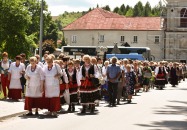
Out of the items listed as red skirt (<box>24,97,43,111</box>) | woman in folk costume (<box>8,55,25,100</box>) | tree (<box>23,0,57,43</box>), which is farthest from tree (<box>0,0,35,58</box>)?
red skirt (<box>24,97,43,111</box>)

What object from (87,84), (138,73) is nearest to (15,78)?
(87,84)

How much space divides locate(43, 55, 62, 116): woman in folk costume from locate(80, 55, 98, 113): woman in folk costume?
1549 mm

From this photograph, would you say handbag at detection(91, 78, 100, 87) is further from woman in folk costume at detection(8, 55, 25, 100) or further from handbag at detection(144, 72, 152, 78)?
handbag at detection(144, 72, 152, 78)

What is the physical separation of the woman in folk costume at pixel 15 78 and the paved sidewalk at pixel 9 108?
2.15 ft

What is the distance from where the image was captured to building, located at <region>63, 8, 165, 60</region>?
310ft

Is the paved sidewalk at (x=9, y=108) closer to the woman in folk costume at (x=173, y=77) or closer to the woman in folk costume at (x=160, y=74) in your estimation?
the woman in folk costume at (x=160, y=74)

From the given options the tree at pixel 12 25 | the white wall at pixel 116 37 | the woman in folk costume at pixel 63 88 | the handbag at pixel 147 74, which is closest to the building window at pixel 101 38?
the white wall at pixel 116 37

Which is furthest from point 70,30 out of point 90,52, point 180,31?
point 90,52

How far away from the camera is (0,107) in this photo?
1780 centimetres

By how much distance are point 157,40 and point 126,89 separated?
70.6m

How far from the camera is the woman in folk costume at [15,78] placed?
2097 centimetres

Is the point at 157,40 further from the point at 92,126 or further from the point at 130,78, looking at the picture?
the point at 92,126

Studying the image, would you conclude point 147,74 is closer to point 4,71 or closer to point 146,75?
point 146,75

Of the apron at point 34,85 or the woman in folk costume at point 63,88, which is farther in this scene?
the woman in folk costume at point 63,88
